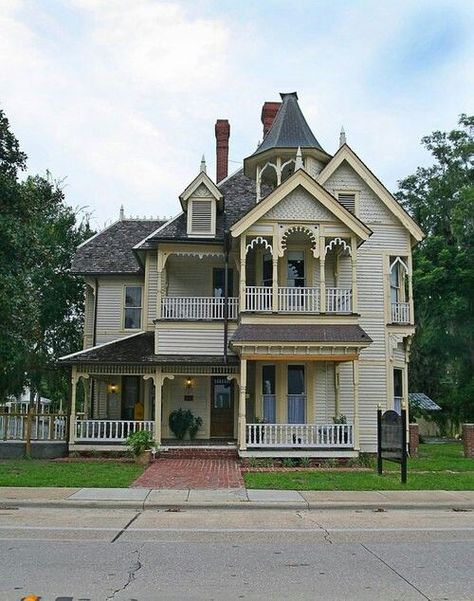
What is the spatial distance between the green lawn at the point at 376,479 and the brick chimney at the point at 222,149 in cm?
1513

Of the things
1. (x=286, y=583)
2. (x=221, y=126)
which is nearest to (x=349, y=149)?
(x=221, y=126)

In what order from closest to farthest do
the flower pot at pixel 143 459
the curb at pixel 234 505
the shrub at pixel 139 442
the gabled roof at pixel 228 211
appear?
the curb at pixel 234 505
the shrub at pixel 139 442
the flower pot at pixel 143 459
the gabled roof at pixel 228 211

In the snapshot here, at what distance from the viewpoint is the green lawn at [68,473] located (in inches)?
586

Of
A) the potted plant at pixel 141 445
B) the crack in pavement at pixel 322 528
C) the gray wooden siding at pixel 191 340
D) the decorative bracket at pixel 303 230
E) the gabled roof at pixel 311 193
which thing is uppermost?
the gabled roof at pixel 311 193

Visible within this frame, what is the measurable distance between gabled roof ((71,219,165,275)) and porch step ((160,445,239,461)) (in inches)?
303

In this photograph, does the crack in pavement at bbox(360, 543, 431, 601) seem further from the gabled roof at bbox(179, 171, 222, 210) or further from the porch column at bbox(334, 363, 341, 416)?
the gabled roof at bbox(179, 171, 222, 210)

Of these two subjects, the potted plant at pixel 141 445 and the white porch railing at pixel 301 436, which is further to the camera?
the white porch railing at pixel 301 436

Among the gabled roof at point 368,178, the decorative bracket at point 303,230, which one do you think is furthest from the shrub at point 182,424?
the gabled roof at point 368,178

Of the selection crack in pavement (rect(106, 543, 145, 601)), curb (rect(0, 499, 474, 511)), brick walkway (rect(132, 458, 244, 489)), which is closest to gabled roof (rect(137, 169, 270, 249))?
brick walkway (rect(132, 458, 244, 489))

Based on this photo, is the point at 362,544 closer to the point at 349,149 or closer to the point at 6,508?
the point at 6,508

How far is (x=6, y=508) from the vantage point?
40.1ft

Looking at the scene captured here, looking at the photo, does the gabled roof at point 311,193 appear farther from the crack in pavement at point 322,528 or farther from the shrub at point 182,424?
the crack in pavement at point 322,528

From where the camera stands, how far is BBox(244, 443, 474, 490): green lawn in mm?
14992

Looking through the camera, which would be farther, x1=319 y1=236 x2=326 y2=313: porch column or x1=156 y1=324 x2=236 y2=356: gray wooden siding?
x1=156 y1=324 x2=236 y2=356: gray wooden siding
